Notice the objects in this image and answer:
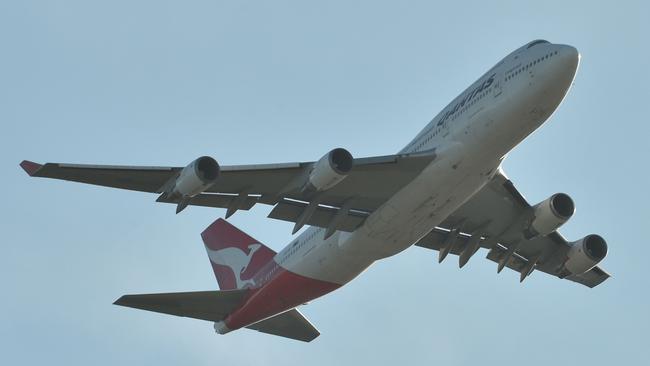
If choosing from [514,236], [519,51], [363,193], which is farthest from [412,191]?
[514,236]

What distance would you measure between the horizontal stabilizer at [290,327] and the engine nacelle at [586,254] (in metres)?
10.8

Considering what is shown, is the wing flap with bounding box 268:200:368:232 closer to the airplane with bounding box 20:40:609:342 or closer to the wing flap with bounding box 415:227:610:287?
the airplane with bounding box 20:40:609:342

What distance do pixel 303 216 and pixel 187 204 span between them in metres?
4.45

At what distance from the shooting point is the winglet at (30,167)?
106ft

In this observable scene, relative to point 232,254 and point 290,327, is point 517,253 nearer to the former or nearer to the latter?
point 290,327

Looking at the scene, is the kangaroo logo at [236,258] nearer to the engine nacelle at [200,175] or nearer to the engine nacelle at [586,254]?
the engine nacelle at [200,175]

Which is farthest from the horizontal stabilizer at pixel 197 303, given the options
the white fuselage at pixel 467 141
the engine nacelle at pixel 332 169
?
the engine nacelle at pixel 332 169

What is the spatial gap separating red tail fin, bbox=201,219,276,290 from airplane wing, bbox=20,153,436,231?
6.55 meters

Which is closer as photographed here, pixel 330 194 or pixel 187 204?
pixel 187 204

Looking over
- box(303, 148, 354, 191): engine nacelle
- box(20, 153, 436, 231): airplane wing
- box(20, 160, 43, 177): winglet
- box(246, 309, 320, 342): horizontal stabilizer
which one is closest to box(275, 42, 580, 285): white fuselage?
box(20, 153, 436, 231): airplane wing

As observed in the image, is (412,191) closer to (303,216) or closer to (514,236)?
(303,216)

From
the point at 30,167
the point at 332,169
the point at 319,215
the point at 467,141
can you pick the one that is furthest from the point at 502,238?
the point at 30,167

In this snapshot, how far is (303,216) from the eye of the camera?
3709cm

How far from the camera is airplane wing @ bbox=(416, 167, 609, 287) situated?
131 feet
